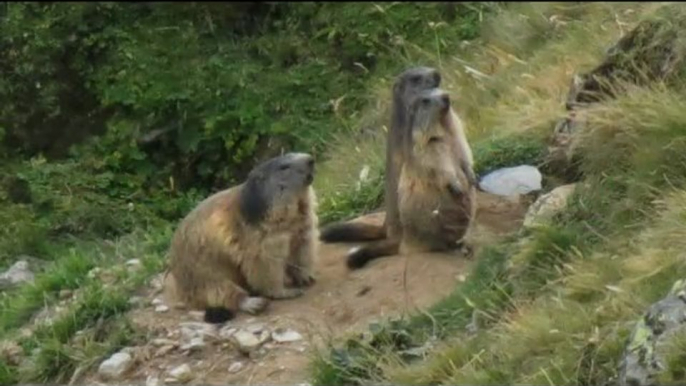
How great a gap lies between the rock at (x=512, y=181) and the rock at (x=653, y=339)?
2979mm

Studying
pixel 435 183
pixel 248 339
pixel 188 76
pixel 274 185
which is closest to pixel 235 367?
pixel 248 339

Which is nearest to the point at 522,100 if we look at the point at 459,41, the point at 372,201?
the point at 372,201

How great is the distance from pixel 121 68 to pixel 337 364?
702cm

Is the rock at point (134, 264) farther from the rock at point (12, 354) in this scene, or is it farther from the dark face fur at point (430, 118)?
the dark face fur at point (430, 118)

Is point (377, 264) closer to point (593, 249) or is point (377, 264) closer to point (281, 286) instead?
point (281, 286)

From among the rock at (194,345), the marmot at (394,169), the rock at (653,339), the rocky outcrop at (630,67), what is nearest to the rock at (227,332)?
the rock at (194,345)

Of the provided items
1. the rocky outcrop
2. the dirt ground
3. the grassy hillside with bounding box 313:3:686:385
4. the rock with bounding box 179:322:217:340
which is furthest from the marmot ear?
the rocky outcrop

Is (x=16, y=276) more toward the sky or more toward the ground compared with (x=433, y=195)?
more toward the ground

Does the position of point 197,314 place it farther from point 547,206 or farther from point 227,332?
point 547,206

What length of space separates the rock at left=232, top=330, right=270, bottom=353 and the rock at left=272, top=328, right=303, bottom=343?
0.05m

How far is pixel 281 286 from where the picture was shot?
9.03m

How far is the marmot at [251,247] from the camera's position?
9.00 m

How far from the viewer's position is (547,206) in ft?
27.8

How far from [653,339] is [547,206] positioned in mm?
2330
